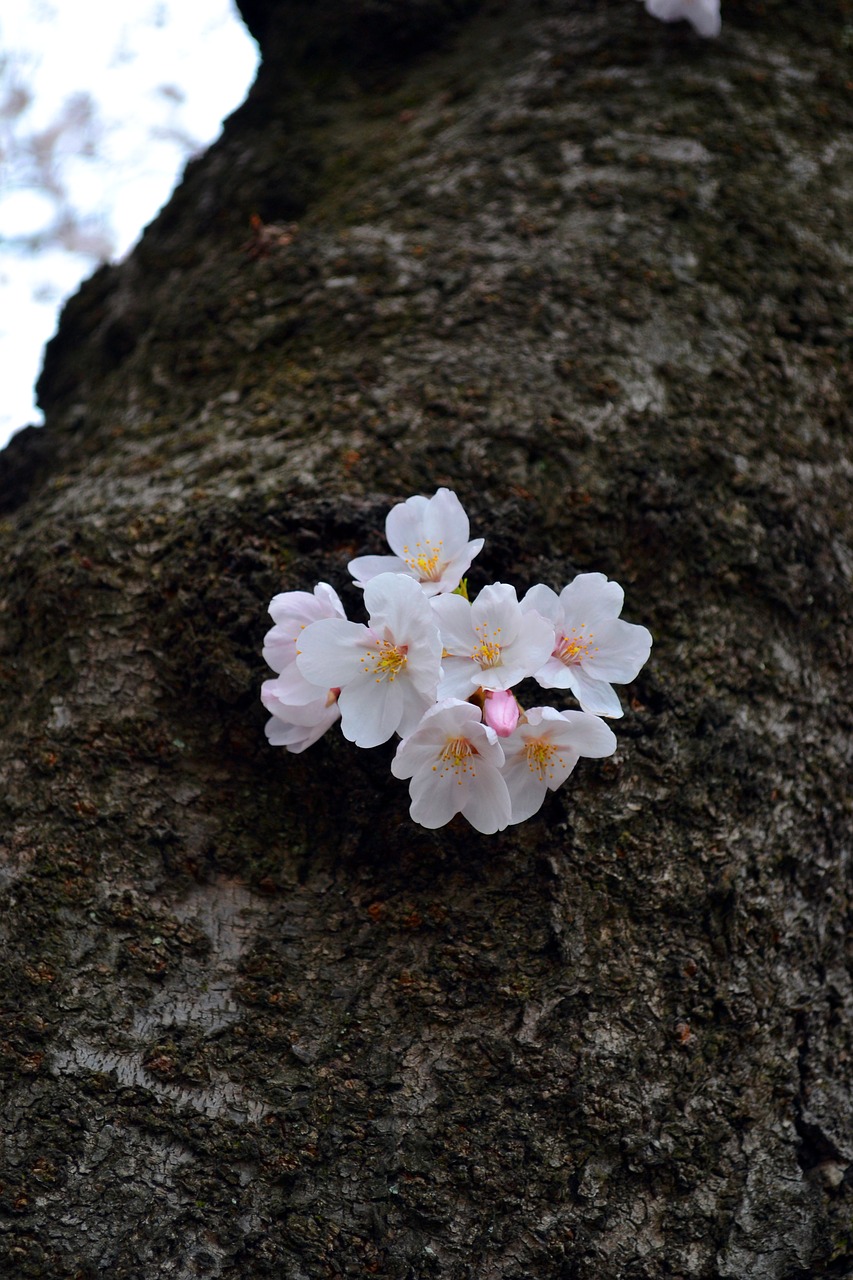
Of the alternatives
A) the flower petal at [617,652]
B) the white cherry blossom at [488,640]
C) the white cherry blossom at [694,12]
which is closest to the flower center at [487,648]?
the white cherry blossom at [488,640]

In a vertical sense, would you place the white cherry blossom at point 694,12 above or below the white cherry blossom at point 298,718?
above

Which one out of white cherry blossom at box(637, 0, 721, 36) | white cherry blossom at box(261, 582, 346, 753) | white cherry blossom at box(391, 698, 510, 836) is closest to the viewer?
white cherry blossom at box(391, 698, 510, 836)

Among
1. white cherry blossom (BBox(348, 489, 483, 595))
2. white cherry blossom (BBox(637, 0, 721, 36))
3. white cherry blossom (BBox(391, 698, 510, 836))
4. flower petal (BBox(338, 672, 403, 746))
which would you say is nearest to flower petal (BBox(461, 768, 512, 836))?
white cherry blossom (BBox(391, 698, 510, 836))

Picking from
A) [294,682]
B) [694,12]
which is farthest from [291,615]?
[694,12]

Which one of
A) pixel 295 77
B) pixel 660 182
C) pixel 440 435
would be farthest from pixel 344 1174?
pixel 295 77

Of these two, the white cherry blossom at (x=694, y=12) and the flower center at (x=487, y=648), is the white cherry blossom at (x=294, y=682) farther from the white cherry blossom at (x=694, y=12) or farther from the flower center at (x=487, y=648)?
the white cherry blossom at (x=694, y=12)

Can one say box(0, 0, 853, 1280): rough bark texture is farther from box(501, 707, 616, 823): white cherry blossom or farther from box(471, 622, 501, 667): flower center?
box(471, 622, 501, 667): flower center
